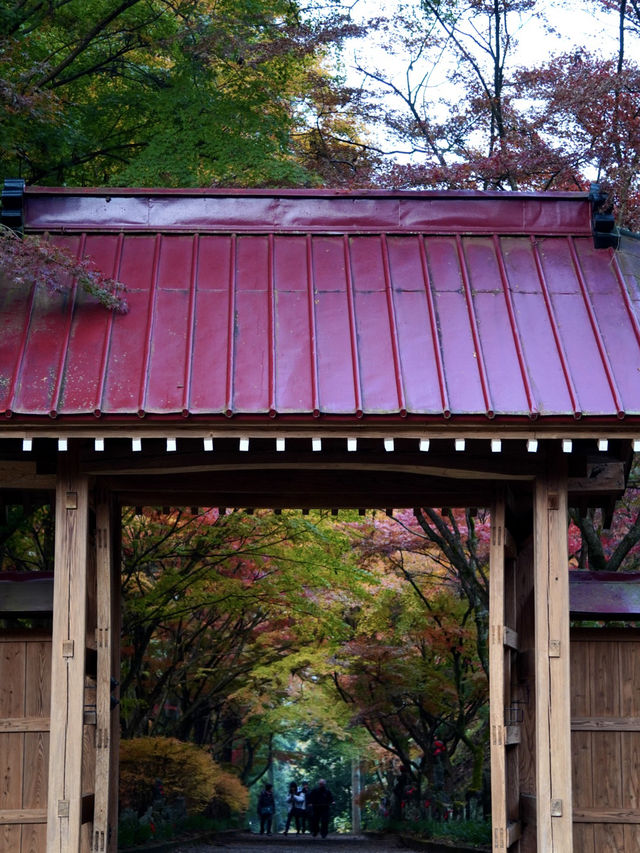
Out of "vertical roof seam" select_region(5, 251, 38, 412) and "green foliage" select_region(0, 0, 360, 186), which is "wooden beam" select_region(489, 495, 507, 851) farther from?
"green foliage" select_region(0, 0, 360, 186)

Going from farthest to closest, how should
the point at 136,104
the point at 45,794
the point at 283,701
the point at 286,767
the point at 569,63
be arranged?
the point at 286,767 < the point at 283,701 < the point at 136,104 < the point at 569,63 < the point at 45,794

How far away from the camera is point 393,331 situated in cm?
788

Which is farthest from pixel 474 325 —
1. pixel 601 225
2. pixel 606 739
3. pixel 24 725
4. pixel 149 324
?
pixel 24 725

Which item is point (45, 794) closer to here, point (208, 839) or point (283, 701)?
point (208, 839)

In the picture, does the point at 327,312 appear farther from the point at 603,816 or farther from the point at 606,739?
the point at 603,816

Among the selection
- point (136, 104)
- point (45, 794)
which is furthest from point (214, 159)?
point (45, 794)

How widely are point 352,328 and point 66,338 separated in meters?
2.11

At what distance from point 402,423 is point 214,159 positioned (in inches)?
301

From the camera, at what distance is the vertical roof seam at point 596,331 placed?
7.34 meters

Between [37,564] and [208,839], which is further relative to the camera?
[208,839]

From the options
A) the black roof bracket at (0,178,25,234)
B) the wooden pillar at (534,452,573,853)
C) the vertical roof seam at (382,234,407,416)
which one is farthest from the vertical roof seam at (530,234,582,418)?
the black roof bracket at (0,178,25,234)

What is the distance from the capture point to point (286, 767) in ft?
163

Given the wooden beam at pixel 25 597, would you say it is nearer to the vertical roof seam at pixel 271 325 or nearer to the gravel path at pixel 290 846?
the vertical roof seam at pixel 271 325

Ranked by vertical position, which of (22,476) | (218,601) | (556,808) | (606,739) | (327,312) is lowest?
(556,808)
